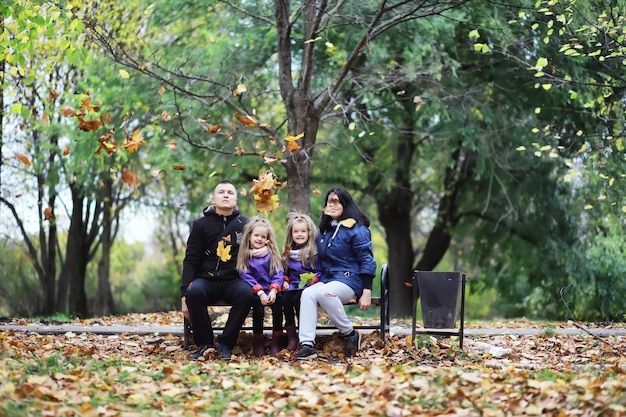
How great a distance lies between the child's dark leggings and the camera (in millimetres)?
7426

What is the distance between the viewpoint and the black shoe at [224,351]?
7.10 metres

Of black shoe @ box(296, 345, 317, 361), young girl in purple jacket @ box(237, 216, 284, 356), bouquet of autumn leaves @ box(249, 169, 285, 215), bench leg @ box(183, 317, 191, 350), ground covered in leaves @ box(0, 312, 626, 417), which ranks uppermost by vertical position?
bouquet of autumn leaves @ box(249, 169, 285, 215)

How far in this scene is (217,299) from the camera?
7422 mm

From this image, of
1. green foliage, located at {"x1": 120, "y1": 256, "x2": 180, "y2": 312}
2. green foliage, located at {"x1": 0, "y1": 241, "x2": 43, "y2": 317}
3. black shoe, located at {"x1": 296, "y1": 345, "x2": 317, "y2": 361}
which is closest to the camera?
black shoe, located at {"x1": 296, "y1": 345, "x2": 317, "y2": 361}

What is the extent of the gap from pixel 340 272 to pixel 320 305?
0.38 m

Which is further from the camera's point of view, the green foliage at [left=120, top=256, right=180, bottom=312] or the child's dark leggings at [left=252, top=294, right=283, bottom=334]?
the green foliage at [left=120, top=256, right=180, bottom=312]

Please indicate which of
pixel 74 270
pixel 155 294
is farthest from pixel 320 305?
pixel 155 294

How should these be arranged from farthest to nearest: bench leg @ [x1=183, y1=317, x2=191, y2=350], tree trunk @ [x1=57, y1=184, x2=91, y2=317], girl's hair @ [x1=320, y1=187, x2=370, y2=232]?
tree trunk @ [x1=57, y1=184, x2=91, y2=317]
girl's hair @ [x1=320, y1=187, x2=370, y2=232]
bench leg @ [x1=183, y1=317, x2=191, y2=350]

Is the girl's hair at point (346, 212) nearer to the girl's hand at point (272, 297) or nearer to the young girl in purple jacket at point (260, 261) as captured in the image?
the young girl in purple jacket at point (260, 261)

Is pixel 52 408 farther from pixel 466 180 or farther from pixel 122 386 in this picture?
pixel 466 180

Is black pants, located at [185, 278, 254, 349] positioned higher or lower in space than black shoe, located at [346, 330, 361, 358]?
higher

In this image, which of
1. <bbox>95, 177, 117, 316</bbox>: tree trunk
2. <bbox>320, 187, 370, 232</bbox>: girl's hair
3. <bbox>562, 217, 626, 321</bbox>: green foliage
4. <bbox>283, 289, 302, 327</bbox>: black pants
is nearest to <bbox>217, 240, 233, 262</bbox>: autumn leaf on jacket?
<bbox>283, 289, 302, 327</bbox>: black pants

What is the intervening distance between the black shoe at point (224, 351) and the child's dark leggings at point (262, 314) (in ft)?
1.36

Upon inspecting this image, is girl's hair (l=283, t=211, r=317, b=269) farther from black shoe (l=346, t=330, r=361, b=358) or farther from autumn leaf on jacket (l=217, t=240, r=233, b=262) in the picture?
black shoe (l=346, t=330, r=361, b=358)
